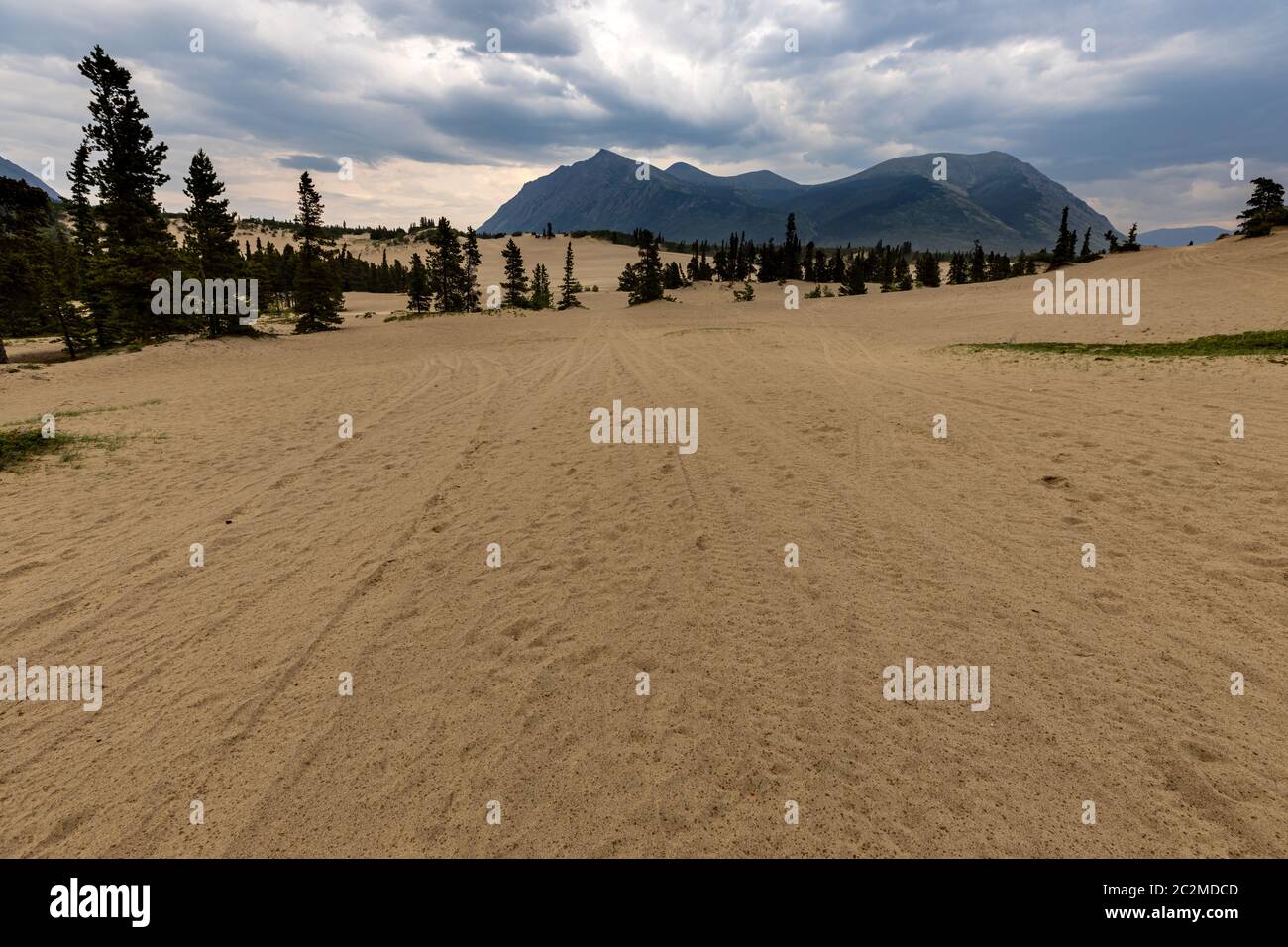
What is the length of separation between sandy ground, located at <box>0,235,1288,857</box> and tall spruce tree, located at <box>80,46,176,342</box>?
31150mm

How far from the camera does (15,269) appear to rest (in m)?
39.3

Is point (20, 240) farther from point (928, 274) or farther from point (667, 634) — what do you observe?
point (928, 274)

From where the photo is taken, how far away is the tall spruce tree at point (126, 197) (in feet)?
102

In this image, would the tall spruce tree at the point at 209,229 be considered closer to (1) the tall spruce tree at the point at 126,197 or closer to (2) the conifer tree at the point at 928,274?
(1) the tall spruce tree at the point at 126,197

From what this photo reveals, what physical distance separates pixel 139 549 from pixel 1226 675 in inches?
491

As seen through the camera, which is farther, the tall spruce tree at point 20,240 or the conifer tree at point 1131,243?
the conifer tree at point 1131,243

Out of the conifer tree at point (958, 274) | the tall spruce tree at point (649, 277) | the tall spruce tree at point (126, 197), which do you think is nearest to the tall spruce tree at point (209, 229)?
the tall spruce tree at point (126, 197)

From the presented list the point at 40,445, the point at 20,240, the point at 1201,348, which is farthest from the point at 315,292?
the point at 1201,348

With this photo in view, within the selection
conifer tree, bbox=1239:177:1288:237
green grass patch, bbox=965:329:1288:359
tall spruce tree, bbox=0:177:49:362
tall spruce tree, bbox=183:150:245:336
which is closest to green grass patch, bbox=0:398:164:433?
tall spruce tree, bbox=183:150:245:336

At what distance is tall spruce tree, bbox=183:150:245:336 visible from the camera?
108 ft

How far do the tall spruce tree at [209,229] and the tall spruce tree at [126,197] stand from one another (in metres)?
1.91
